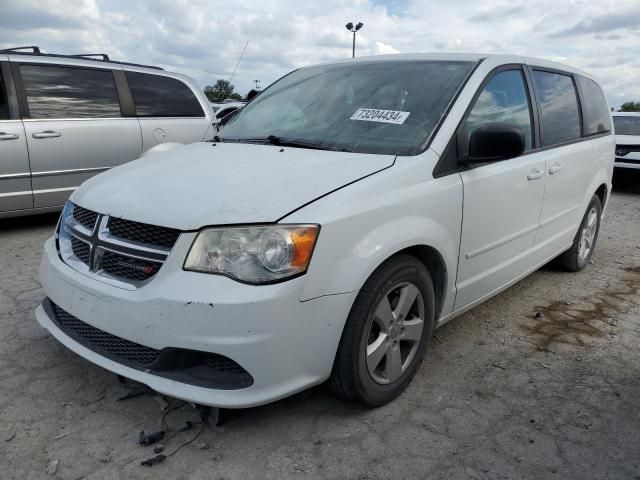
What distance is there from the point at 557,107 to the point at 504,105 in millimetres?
915

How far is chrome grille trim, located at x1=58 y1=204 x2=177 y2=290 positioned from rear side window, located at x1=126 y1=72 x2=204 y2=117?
13.1ft

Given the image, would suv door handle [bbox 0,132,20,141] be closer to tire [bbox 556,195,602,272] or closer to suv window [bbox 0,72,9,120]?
suv window [bbox 0,72,9,120]

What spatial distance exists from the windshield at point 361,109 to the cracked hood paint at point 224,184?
0.19 meters

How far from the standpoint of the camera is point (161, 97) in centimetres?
644

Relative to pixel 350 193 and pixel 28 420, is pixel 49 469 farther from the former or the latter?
pixel 350 193

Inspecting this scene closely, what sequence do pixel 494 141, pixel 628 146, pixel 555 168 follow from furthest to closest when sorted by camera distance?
1. pixel 628 146
2. pixel 555 168
3. pixel 494 141

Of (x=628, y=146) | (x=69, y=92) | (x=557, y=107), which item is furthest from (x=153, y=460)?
(x=628, y=146)

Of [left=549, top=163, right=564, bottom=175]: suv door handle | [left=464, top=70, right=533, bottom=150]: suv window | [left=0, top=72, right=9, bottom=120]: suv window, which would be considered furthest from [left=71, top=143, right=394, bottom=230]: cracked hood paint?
[left=0, top=72, right=9, bottom=120]: suv window

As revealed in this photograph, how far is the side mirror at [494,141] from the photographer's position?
2785 mm

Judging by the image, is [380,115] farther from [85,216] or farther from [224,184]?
[85,216]

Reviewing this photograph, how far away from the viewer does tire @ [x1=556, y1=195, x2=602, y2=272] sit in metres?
4.74

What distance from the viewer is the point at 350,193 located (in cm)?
233

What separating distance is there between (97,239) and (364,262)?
3.82 ft

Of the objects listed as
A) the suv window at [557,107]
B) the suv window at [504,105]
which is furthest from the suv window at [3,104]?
the suv window at [557,107]
